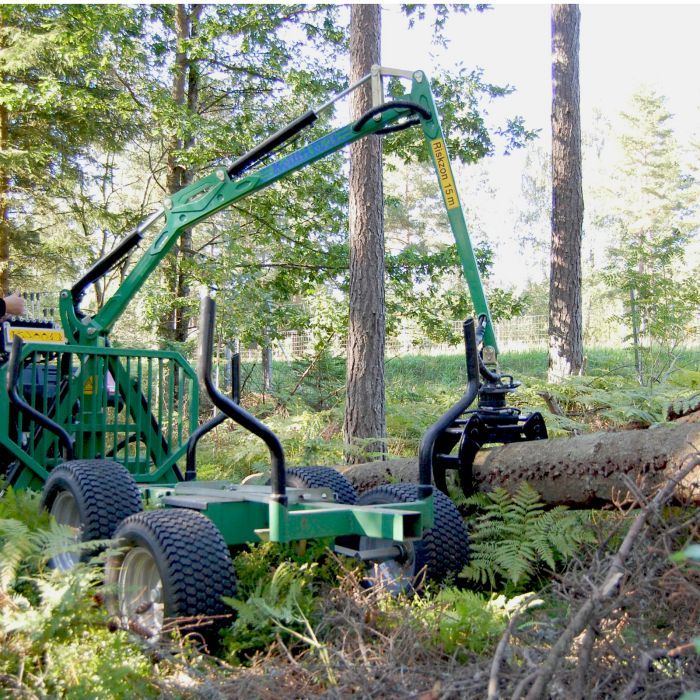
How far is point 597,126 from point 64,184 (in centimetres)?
5635

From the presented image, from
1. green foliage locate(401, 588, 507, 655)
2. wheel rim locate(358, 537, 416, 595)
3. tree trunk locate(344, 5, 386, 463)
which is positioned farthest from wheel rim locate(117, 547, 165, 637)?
tree trunk locate(344, 5, 386, 463)

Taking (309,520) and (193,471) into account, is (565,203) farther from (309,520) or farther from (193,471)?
(309,520)

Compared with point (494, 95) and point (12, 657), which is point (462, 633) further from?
point (494, 95)

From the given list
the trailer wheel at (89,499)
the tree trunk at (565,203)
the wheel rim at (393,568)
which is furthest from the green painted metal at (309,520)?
the tree trunk at (565,203)

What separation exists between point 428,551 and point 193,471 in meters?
2.32

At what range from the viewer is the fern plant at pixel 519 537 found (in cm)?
447

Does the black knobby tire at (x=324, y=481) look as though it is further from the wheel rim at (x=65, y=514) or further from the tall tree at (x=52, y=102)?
the tall tree at (x=52, y=102)

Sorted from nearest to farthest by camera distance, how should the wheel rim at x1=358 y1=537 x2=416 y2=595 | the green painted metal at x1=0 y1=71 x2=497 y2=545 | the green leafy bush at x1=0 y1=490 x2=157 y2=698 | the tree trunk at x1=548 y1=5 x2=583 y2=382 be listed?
the green leafy bush at x1=0 y1=490 x2=157 y2=698, the wheel rim at x1=358 y1=537 x2=416 y2=595, the green painted metal at x1=0 y1=71 x2=497 y2=545, the tree trunk at x1=548 y1=5 x2=583 y2=382

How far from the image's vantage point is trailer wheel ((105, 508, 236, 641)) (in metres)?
3.40

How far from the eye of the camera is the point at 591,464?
471 centimetres

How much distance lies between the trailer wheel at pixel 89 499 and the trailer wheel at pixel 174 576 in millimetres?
410

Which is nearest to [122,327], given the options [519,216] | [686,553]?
[686,553]

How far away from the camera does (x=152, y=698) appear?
281cm

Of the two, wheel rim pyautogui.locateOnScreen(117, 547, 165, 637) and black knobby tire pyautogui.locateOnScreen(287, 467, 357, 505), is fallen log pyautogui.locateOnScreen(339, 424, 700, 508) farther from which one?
wheel rim pyautogui.locateOnScreen(117, 547, 165, 637)
